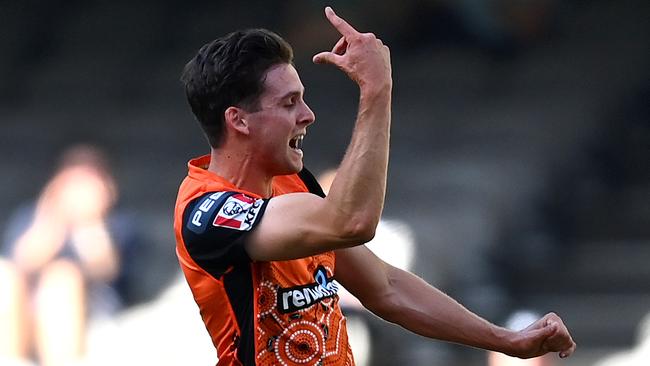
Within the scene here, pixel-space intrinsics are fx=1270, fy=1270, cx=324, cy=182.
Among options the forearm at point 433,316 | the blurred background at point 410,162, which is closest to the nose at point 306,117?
the forearm at point 433,316

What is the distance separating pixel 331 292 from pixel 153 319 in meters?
5.22

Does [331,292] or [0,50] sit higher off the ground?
[0,50]

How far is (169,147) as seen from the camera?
9281 mm

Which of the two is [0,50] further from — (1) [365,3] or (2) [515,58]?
(2) [515,58]

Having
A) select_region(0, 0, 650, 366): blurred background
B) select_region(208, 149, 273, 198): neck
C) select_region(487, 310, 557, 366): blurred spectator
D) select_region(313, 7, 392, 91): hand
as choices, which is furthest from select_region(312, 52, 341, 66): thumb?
select_region(0, 0, 650, 366): blurred background

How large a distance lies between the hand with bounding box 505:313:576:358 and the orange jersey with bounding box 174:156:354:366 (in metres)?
0.42

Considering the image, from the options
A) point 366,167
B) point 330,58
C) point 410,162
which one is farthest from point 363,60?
point 410,162

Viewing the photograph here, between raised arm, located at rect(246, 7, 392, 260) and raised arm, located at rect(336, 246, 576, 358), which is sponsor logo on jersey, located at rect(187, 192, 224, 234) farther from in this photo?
raised arm, located at rect(336, 246, 576, 358)

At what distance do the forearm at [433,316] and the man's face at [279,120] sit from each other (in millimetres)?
441

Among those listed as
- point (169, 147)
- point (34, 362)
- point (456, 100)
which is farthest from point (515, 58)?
point (34, 362)

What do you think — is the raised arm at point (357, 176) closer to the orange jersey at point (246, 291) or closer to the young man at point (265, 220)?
the young man at point (265, 220)

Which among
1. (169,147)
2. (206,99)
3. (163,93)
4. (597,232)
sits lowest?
(206,99)

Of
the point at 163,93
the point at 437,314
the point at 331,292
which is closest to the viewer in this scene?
the point at 331,292

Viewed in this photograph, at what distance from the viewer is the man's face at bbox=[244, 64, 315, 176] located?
2.70m
